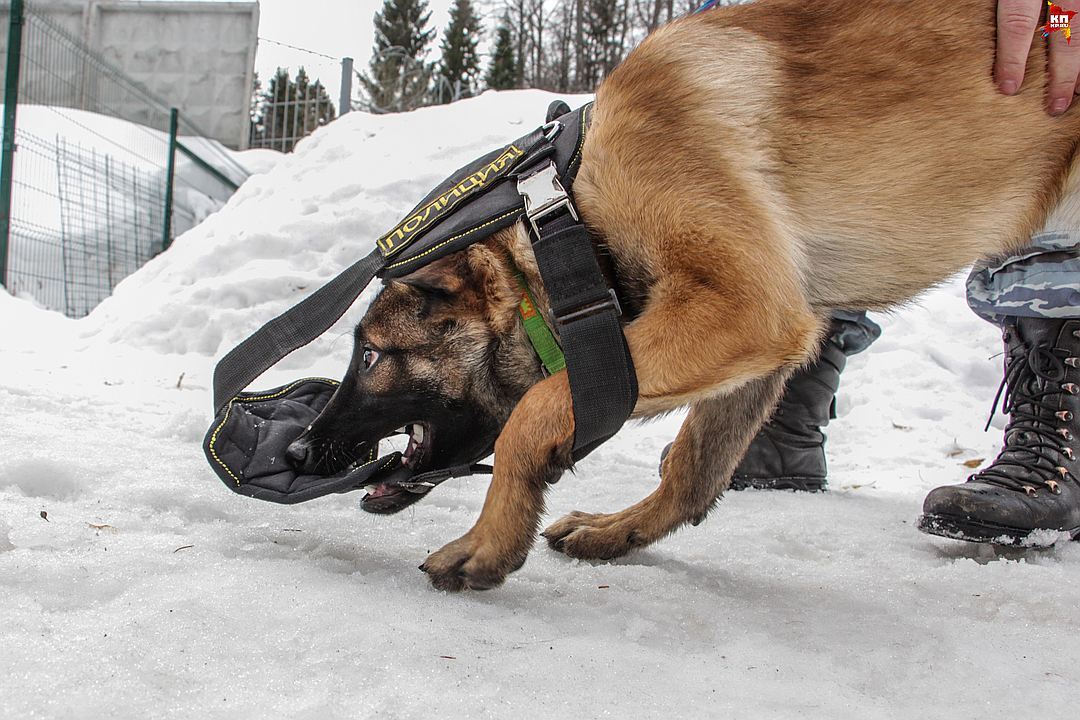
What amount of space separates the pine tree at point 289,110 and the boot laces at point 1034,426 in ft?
41.9

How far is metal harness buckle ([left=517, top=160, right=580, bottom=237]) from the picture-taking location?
1.64 metres

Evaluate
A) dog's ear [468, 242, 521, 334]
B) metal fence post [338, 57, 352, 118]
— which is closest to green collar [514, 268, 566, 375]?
dog's ear [468, 242, 521, 334]

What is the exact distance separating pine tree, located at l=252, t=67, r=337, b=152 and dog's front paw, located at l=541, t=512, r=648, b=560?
41.7ft

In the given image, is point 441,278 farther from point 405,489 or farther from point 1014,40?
point 1014,40

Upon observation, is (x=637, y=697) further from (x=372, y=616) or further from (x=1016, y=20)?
(x=1016, y=20)

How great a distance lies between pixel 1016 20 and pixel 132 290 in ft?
18.3

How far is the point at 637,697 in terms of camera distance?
1131 mm

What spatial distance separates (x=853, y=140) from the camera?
172 centimetres

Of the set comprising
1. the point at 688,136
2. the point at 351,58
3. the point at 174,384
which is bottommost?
the point at 174,384

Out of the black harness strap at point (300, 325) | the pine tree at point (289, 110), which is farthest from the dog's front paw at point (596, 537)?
the pine tree at point (289, 110)

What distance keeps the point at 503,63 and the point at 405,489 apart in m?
27.9

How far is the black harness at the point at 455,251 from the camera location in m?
1.53

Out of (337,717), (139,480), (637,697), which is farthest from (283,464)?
(637,697)

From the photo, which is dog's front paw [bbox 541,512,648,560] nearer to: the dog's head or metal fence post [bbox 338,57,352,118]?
the dog's head
